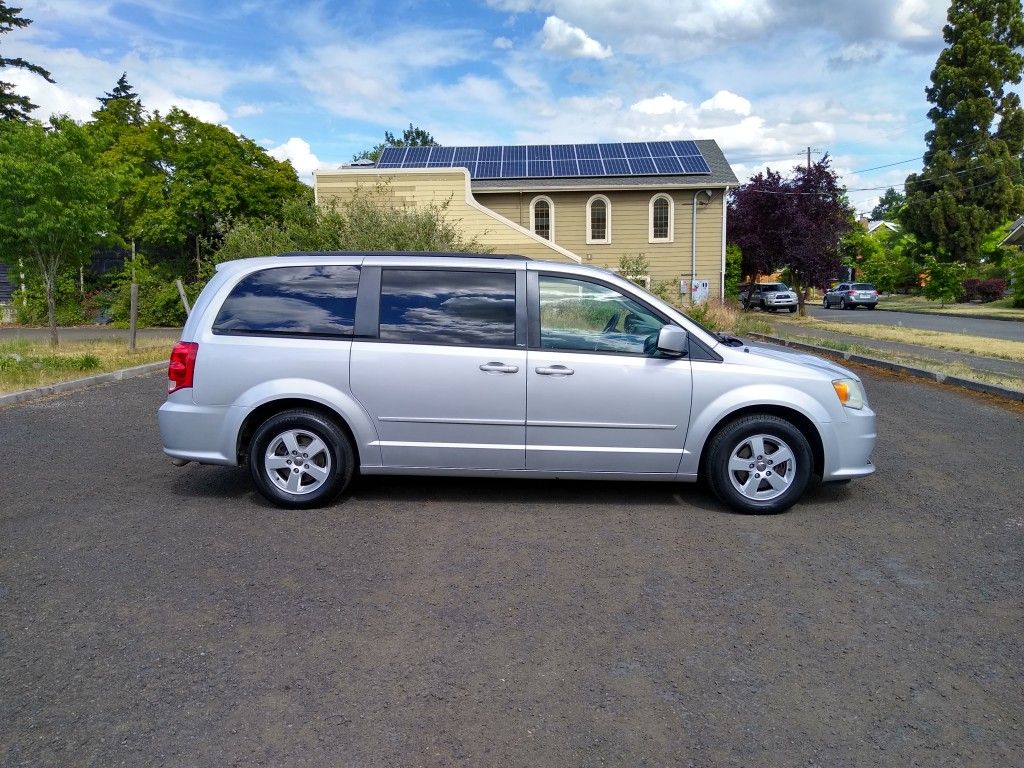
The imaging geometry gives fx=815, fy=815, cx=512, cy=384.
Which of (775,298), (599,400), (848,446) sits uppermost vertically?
(775,298)

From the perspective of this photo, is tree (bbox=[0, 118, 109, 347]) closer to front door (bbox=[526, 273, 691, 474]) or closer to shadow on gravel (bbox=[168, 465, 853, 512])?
shadow on gravel (bbox=[168, 465, 853, 512])

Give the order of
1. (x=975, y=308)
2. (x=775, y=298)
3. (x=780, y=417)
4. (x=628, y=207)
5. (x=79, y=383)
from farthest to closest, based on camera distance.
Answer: (x=775, y=298), (x=975, y=308), (x=628, y=207), (x=79, y=383), (x=780, y=417)

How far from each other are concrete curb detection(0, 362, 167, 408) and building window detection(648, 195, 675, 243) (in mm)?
19587

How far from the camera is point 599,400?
18.9 ft

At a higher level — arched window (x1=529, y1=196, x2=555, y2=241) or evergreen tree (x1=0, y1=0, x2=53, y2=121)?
evergreen tree (x1=0, y1=0, x2=53, y2=121)

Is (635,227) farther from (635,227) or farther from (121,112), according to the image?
(121,112)

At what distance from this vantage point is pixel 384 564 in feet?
15.8

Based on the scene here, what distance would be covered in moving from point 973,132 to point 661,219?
29130 millimetres

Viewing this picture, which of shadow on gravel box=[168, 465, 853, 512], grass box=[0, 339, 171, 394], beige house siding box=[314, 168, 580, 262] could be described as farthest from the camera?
beige house siding box=[314, 168, 580, 262]

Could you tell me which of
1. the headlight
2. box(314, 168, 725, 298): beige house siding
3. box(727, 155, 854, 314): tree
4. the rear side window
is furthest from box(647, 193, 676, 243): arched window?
the rear side window

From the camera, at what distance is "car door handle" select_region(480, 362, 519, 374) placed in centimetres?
578

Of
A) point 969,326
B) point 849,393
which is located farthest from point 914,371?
point 969,326

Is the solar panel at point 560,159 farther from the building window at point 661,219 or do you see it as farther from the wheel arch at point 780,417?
the wheel arch at point 780,417

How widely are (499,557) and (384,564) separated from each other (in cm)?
69
